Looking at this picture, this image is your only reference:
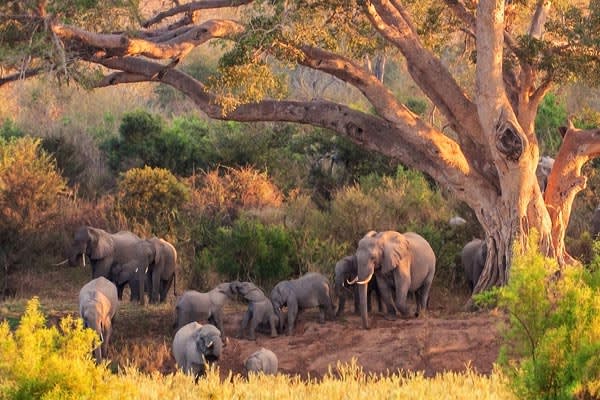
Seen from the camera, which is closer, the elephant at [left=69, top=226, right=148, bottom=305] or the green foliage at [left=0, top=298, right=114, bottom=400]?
the green foliage at [left=0, top=298, right=114, bottom=400]

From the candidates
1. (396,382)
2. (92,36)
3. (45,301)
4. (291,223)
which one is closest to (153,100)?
(291,223)

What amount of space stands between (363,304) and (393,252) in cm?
102

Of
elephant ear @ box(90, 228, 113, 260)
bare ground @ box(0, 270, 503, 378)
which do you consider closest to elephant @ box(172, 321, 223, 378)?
A: bare ground @ box(0, 270, 503, 378)

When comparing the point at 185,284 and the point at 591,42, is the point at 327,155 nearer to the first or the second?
the point at 185,284

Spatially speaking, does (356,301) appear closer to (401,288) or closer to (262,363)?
(401,288)

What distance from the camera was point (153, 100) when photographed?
4841 cm

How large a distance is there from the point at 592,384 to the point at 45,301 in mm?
11623

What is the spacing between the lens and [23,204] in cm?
2236

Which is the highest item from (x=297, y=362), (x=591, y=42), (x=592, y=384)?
(x=591, y=42)

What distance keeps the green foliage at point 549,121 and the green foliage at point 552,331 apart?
18.4 metres

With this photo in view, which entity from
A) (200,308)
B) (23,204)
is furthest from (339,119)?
(23,204)

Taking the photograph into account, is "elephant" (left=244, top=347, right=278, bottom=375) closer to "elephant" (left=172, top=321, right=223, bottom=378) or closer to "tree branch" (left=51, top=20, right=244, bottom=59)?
"elephant" (left=172, top=321, right=223, bottom=378)

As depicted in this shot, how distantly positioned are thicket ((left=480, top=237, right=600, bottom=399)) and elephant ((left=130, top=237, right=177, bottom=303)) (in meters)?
10.2

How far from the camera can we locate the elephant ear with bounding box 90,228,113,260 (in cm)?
1883
